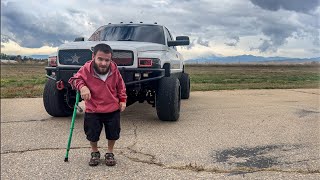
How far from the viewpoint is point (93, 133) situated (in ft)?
13.6

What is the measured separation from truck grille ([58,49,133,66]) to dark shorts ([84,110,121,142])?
77.0 inches

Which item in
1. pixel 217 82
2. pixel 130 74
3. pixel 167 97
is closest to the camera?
pixel 130 74

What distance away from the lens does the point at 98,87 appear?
4.04 meters

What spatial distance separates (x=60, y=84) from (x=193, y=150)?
265 cm

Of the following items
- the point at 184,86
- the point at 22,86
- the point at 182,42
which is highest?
the point at 182,42

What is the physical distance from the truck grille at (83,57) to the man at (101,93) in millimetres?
1878

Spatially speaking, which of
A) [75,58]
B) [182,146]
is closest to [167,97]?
[182,146]

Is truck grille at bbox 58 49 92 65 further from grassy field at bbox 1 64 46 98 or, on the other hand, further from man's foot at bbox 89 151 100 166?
grassy field at bbox 1 64 46 98

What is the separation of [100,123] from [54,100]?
3046 mm

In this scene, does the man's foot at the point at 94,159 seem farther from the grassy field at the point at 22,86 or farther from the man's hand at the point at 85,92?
the grassy field at the point at 22,86

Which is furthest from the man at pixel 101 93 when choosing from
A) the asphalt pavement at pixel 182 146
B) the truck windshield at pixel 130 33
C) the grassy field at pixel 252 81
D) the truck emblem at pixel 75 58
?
the grassy field at pixel 252 81

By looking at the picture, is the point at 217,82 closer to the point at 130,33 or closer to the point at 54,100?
the point at 130,33

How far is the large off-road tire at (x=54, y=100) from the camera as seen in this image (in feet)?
22.9

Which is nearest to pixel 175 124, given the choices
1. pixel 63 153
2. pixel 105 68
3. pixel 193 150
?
pixel 193 150
